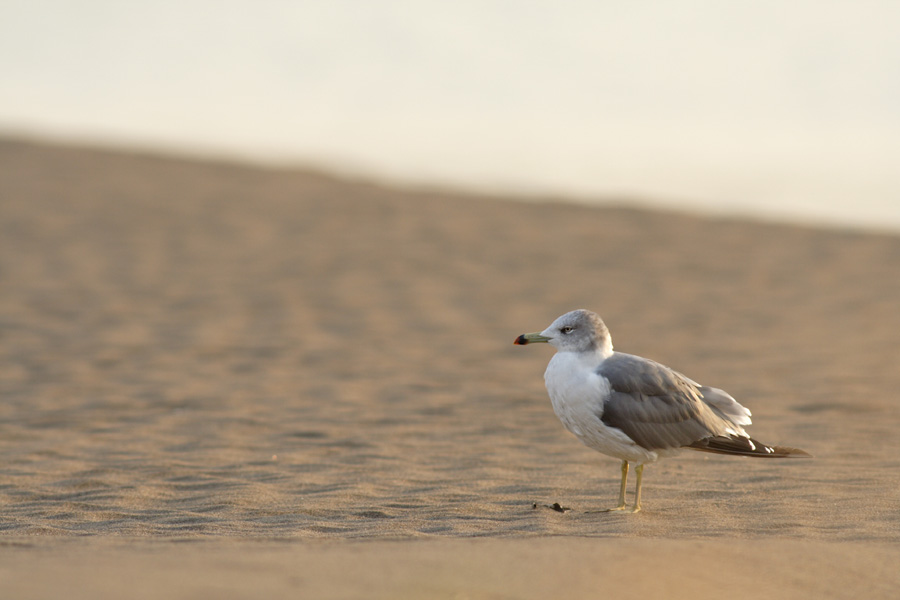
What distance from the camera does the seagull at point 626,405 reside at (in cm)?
635

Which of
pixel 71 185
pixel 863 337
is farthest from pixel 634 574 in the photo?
pixel 71 185

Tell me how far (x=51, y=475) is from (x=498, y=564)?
4.11 m

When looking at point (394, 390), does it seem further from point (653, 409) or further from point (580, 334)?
point (653, 409)

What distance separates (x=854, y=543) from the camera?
18.4 ft

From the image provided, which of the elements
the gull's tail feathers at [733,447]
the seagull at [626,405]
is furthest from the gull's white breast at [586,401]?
the gull's tail feathers at [733,447]

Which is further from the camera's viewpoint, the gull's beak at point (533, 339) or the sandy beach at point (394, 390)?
the gull's beak at point (533, 339)

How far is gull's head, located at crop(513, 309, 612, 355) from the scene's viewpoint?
6586 mm

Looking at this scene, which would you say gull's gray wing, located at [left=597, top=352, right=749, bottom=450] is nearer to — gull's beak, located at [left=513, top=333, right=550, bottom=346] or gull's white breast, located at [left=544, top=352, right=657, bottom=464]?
gull's white breast, located at [left=544, top=352, right=657, bottom=464]

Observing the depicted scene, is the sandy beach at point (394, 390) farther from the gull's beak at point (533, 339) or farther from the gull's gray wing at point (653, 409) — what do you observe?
the gull's beak at point (533, 339)

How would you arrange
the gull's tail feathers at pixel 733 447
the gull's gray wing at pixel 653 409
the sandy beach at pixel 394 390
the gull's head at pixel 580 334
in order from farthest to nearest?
the gull's head at pixel 580 334, the gull's tail feathers at pixel 733 447, the gull's gray wing at pixel 653 409, the sandy beach at pixel 394 390

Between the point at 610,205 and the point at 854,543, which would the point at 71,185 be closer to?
the point at 610,205

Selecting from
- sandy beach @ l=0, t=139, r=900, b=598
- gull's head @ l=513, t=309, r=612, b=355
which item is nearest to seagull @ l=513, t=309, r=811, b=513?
gull's head @ l=513, t=309, r=612, b=355

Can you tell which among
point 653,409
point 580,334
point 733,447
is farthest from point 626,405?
point 733,447

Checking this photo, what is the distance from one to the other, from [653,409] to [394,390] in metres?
5.07
